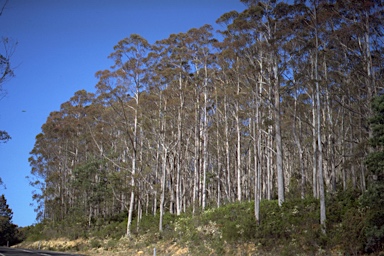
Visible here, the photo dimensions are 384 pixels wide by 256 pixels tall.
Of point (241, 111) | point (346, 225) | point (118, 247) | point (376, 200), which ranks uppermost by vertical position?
point (241, 111)

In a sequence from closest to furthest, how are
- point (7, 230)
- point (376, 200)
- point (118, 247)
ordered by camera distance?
1. point (376, 200)
2. point (118, 247)
3. point (7, 230)

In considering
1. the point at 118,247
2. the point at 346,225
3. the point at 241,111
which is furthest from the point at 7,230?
the point at 346,225

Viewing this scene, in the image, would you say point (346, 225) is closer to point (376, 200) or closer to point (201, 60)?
point (376, 200)

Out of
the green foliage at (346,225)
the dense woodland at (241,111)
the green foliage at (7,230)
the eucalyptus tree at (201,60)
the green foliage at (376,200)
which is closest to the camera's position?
the green foliage at (376,200)

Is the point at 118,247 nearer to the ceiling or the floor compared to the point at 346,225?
nearer to the floor

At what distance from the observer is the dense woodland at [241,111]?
19.6 meters

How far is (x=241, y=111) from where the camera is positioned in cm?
2598

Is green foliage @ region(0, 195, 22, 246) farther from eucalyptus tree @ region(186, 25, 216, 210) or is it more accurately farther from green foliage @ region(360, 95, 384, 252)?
green foliage @ region(360, 95, 384, 252)

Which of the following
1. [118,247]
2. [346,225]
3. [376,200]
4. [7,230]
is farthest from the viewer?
[7,230]

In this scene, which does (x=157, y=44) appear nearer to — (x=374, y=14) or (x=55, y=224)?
(x=374, y=14)

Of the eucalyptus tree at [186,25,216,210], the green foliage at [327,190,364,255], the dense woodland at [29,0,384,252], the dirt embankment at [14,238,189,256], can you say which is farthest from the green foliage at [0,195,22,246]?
the green foliage at [327,190,364,255]

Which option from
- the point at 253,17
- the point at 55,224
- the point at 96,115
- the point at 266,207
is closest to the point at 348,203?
the point at 266,207

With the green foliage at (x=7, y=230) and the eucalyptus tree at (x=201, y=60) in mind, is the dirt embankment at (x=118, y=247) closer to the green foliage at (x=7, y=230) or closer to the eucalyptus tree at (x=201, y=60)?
the eucalyptus tree at (x=201, y=60)

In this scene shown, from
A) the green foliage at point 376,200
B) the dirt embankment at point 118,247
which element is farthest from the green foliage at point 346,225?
the dirt embankment at point 118,247
